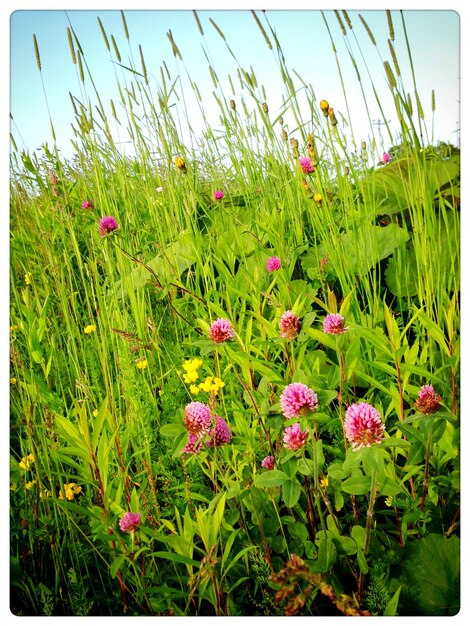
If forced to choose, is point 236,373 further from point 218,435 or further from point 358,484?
point 358,484

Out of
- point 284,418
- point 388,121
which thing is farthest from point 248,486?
point 388,121

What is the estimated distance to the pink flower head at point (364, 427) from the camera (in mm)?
740

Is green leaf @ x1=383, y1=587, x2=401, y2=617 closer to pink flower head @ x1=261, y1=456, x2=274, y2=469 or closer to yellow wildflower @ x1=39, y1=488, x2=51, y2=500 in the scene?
pink flower head @ x1=261, y1=456, x2=274, y2=469

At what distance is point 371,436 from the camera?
741 millimetres

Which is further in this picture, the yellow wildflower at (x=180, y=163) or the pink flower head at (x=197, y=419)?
the yellow wildflower at (x=180, y=163)

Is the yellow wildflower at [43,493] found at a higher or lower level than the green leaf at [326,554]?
higher

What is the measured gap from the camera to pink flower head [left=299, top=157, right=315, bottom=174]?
120cm

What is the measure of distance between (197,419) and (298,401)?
15cm

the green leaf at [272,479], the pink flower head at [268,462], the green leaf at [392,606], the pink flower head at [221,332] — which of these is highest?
the pink flower head at [221,332]

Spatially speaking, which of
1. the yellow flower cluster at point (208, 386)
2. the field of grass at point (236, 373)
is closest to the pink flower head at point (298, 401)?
the field of grass at point (236, 373)

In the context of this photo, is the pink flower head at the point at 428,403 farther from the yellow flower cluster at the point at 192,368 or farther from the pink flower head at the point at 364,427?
the yellow flower cluster at the point at 192,368

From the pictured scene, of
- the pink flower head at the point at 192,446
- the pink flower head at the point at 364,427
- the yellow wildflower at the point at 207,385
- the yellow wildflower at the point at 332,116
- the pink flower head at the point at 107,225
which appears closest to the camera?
the pink flower head at the point at 364,427
